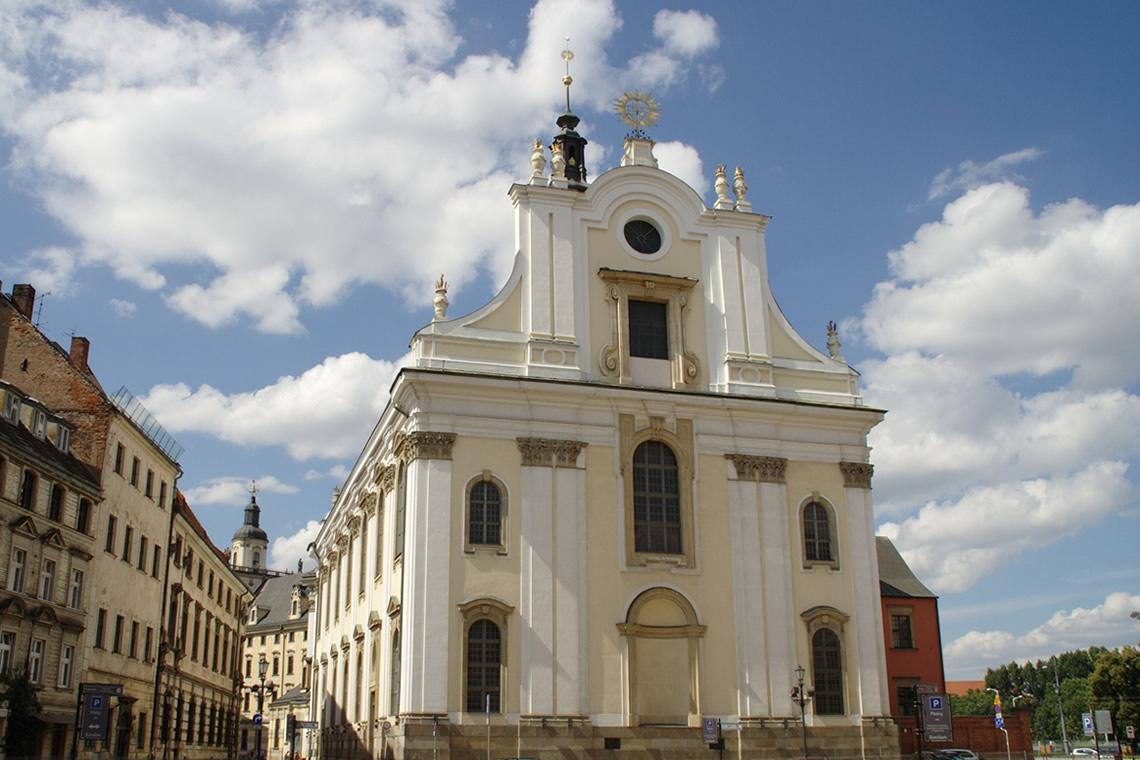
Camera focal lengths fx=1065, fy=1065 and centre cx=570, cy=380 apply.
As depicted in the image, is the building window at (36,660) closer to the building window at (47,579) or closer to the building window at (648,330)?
the building window at (47,579)

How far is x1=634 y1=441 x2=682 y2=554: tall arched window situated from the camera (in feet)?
99.7

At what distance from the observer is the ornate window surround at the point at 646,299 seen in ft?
104

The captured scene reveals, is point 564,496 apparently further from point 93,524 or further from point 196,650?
point 196,650

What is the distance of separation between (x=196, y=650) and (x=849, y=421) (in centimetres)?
3101

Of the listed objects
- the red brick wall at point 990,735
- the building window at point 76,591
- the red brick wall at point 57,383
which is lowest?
the red brick wall at point 990,735

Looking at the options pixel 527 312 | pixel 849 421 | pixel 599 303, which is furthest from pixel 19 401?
pixel 849 421

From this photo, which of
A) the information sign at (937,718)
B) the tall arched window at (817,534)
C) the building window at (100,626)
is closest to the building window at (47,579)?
the building window at (100,626)

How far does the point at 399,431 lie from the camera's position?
31359 mm

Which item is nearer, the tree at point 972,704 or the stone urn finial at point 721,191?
the stone urn finial at point 721,191

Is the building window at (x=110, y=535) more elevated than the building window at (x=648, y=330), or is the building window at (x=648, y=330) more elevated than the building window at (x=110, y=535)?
the building window at (x=648, y=330)

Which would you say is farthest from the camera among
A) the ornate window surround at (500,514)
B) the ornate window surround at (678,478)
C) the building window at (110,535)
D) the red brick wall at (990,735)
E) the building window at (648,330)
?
the red brick wall at (990,735)

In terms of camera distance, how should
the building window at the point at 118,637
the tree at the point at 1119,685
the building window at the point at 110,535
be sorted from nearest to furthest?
the building window at the point at 110,535 → the building window at the point at 118,637 → the tree at the point at 1119,685

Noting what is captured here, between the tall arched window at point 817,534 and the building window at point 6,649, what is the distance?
2143 cm

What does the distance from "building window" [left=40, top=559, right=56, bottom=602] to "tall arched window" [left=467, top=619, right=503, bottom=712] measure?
11291 millimetres
